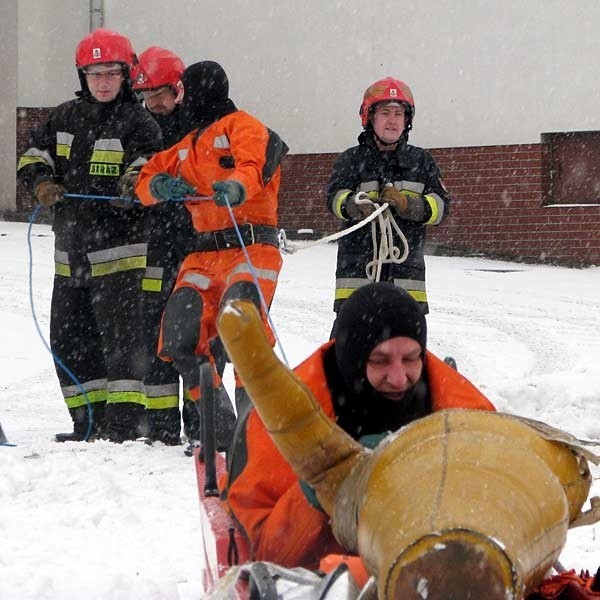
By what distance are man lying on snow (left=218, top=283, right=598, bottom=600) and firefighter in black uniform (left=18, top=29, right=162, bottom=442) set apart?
328 cm

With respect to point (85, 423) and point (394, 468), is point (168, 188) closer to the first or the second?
point (85, 423)

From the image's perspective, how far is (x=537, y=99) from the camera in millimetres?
14711

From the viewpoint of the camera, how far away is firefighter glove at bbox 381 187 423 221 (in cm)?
612

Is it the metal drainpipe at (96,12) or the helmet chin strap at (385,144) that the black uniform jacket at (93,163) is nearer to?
the helmet chin strap at (385,144)

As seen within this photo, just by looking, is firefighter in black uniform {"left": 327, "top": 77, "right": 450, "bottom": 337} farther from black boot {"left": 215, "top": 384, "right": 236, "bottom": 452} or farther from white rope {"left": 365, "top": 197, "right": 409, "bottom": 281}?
black boot {"left": 215, "top": 384, "right": 236, "bottom": 452}

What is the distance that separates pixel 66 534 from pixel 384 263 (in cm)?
254

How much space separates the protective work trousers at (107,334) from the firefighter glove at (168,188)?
0.74 m

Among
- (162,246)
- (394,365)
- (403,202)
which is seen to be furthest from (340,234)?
(394,365)

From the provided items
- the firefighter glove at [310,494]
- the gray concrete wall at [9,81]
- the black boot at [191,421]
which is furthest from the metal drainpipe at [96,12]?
the firefighter glove at [310,494]

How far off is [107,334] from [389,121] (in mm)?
1837

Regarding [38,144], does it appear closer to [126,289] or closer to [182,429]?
[126,289]

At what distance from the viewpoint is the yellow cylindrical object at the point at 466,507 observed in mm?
1727

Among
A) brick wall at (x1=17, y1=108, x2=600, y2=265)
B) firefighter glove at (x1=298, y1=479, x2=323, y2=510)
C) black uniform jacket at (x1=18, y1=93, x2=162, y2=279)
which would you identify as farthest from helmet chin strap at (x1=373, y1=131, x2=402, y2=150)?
brick wall at (x1=17, y1=108, x2=600, y2=265)

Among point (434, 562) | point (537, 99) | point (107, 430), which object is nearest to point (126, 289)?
point (107, 430)
